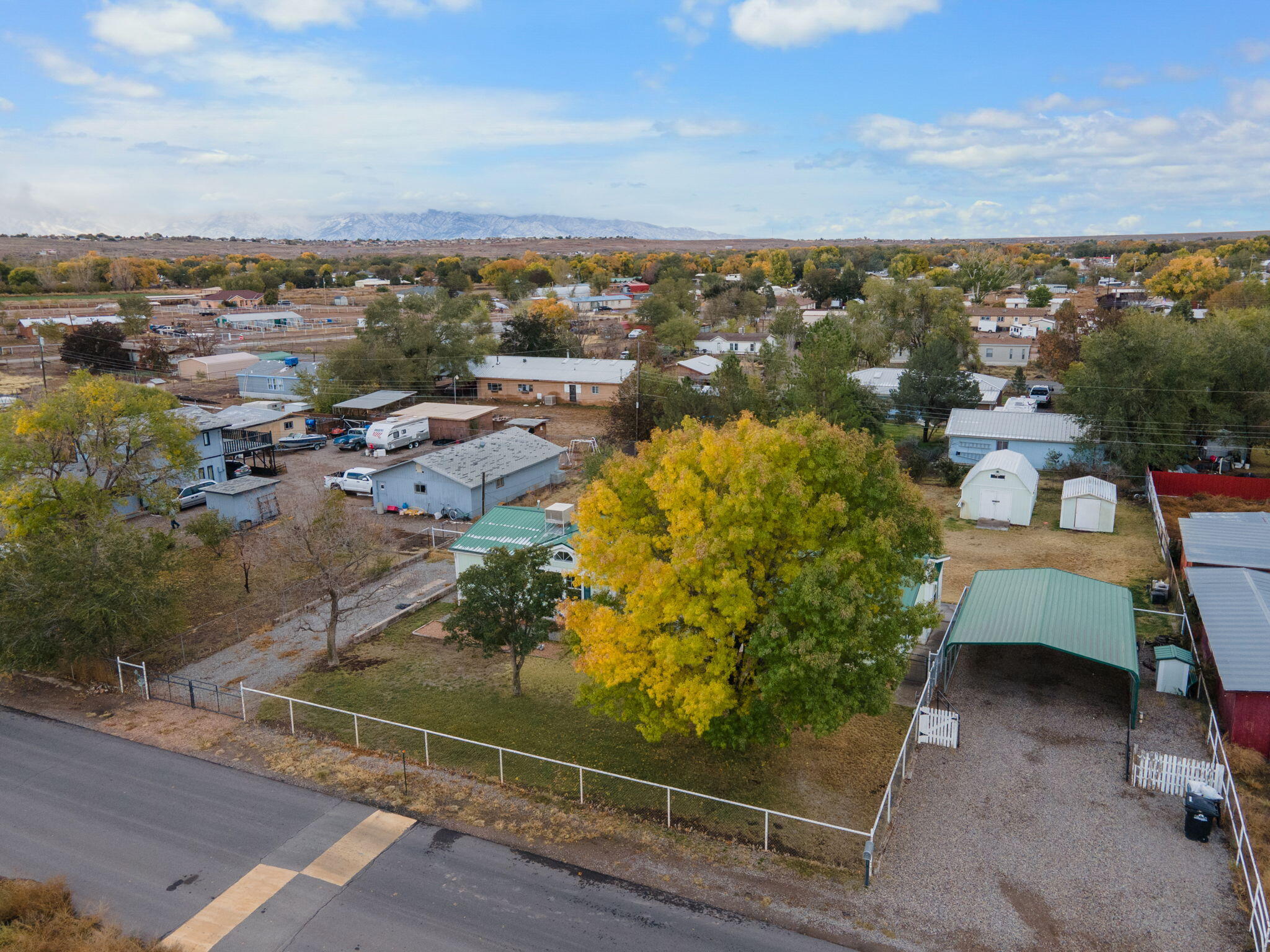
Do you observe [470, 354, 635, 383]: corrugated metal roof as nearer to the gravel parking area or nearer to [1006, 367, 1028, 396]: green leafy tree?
[1006, 367, 1028, 396]: green leafy tree

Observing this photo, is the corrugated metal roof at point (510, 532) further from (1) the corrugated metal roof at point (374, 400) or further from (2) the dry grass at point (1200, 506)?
(1) the corrugated metal roof at point (374, 400)

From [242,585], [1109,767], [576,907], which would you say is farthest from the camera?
[242,585]

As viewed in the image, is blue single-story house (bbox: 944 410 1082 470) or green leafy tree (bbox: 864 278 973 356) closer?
blue single-story house (bbox: 944 410 1082 470)

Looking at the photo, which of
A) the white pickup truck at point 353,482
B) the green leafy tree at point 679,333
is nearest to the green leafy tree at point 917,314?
the green leafy tree at point 679,333

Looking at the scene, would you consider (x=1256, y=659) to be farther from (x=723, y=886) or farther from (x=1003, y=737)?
(x=723, y=886)

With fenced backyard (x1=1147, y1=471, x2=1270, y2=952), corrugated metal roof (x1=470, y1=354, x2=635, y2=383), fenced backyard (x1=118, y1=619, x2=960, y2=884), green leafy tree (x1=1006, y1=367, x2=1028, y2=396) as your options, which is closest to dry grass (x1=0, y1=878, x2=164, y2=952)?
fenced backyard (x1=118, y1=619, x2=960, y2=884)

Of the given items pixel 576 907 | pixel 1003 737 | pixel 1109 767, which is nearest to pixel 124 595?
pixel 576 907

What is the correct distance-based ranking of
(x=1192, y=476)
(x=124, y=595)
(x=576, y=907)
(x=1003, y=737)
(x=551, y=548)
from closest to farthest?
(x=576, y=907) → (x=1003, y=737) → (x=124, y=595) → (x=551, y=548) → (x=1192, y=476)
